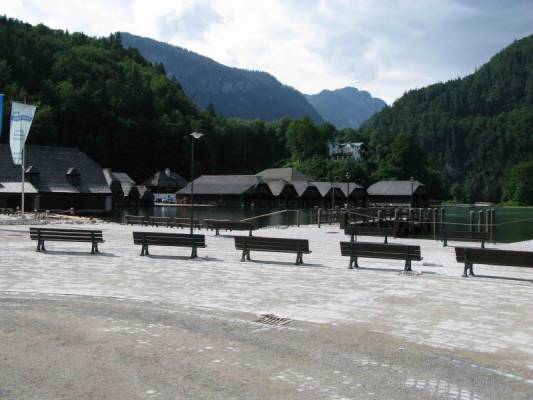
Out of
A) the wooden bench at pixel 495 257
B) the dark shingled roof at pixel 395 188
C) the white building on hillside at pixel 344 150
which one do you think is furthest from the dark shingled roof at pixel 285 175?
the wooden bench at pixel 495 257

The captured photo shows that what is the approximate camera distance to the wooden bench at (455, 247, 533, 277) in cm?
1422

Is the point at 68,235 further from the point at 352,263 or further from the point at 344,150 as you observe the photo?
the point at 344,150

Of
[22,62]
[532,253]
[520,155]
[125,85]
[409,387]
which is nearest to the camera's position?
[409,387]

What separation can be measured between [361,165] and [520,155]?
305ft

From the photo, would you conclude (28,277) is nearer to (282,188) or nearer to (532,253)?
(532,253)

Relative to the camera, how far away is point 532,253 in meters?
14.1

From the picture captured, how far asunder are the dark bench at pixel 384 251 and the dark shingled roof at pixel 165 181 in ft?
306

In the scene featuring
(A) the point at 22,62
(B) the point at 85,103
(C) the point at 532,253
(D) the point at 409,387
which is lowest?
(D) the point at 409,387

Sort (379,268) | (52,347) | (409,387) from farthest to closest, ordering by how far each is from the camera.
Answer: (379,268) → (52,347) → (409,387)

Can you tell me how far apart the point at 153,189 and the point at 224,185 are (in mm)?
17298

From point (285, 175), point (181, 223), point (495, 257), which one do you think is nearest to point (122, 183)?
point (285, 175)

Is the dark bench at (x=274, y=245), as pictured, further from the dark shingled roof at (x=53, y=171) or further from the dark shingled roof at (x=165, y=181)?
the dark shingled roof at (x=165, y=181)

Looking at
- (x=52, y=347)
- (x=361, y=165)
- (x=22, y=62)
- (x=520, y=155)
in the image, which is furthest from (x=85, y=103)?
(x=520, y=155)

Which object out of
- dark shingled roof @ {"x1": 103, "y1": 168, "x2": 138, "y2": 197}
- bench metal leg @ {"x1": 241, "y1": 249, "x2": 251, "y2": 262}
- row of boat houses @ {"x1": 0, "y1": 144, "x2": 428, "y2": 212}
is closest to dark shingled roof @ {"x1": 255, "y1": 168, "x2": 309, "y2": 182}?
row of boat houses @ {"x1": 0, "y1": 144, "x2": 428, "y2": 212}
